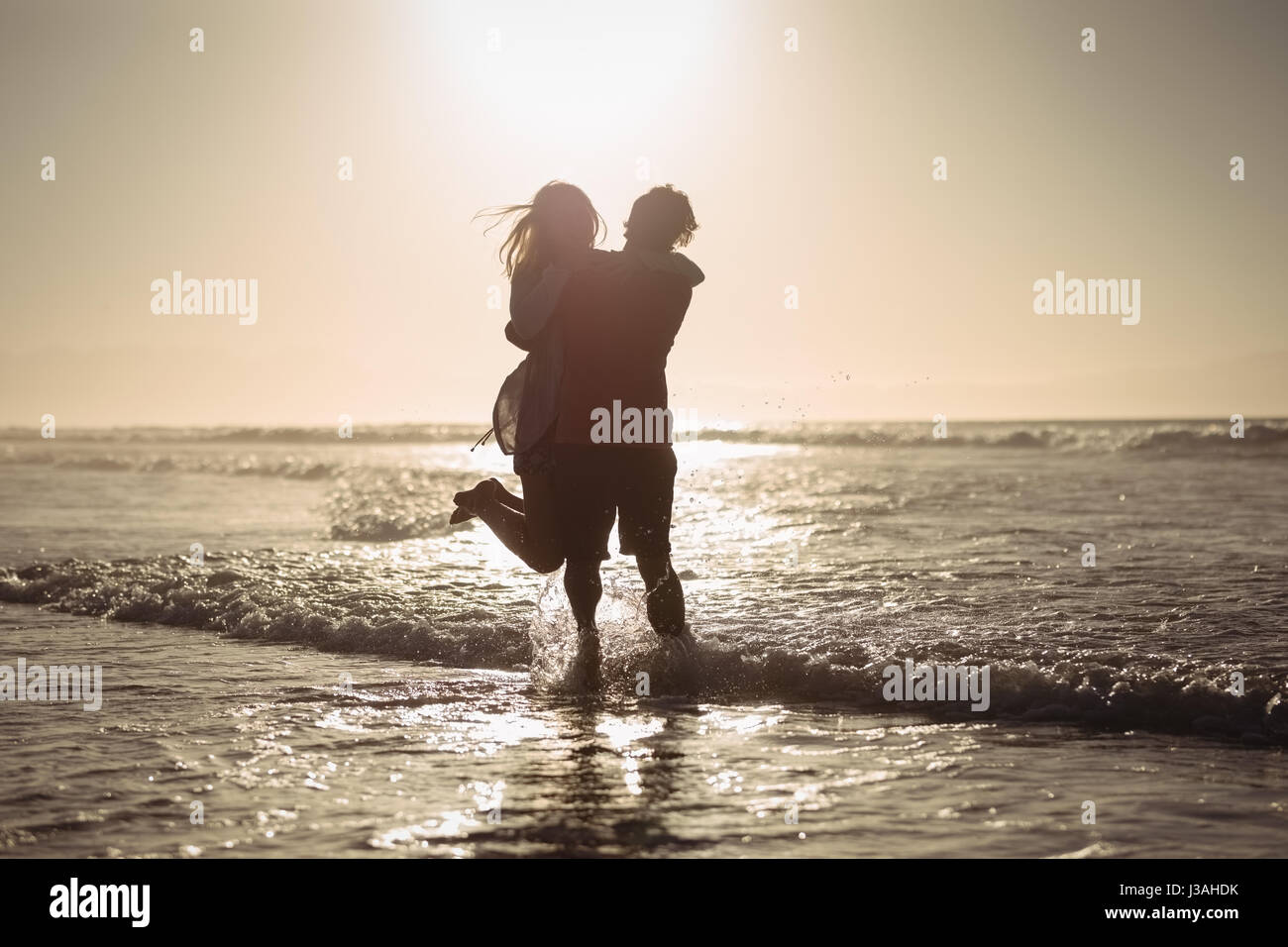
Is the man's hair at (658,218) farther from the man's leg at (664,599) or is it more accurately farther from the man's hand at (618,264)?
the man's leg at (664,599)

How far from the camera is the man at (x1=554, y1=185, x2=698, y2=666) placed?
4.93 meters

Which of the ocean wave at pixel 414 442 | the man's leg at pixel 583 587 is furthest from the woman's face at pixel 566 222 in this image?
the ocean wave at pixel 414 442

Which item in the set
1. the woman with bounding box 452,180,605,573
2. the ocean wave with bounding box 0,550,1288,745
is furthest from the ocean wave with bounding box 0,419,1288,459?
A: the woman with bounding box 452,180,605,573

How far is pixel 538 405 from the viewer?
503 cm

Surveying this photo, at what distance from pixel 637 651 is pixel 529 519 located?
0.87 metres

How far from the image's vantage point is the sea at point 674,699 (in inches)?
130

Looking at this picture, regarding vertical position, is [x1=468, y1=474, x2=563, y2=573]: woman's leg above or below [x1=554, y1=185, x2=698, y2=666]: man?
below

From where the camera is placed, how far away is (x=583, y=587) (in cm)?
516

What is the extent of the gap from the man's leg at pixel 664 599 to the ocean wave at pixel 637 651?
0.40 ft

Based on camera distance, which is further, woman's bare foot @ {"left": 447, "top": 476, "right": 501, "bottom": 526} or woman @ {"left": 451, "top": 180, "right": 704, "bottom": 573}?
woman's bare foot @ {"left": 447, "top": 476, "right": 501, "bottom": 526}

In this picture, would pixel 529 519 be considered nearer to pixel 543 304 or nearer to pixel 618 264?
pixel 543 304

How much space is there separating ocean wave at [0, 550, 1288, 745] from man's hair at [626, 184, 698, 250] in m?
1.88

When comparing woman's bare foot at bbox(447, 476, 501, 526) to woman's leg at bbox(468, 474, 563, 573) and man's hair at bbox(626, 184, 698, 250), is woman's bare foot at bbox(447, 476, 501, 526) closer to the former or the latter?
woman's leg at bbox(468, 474, 563, 573)
